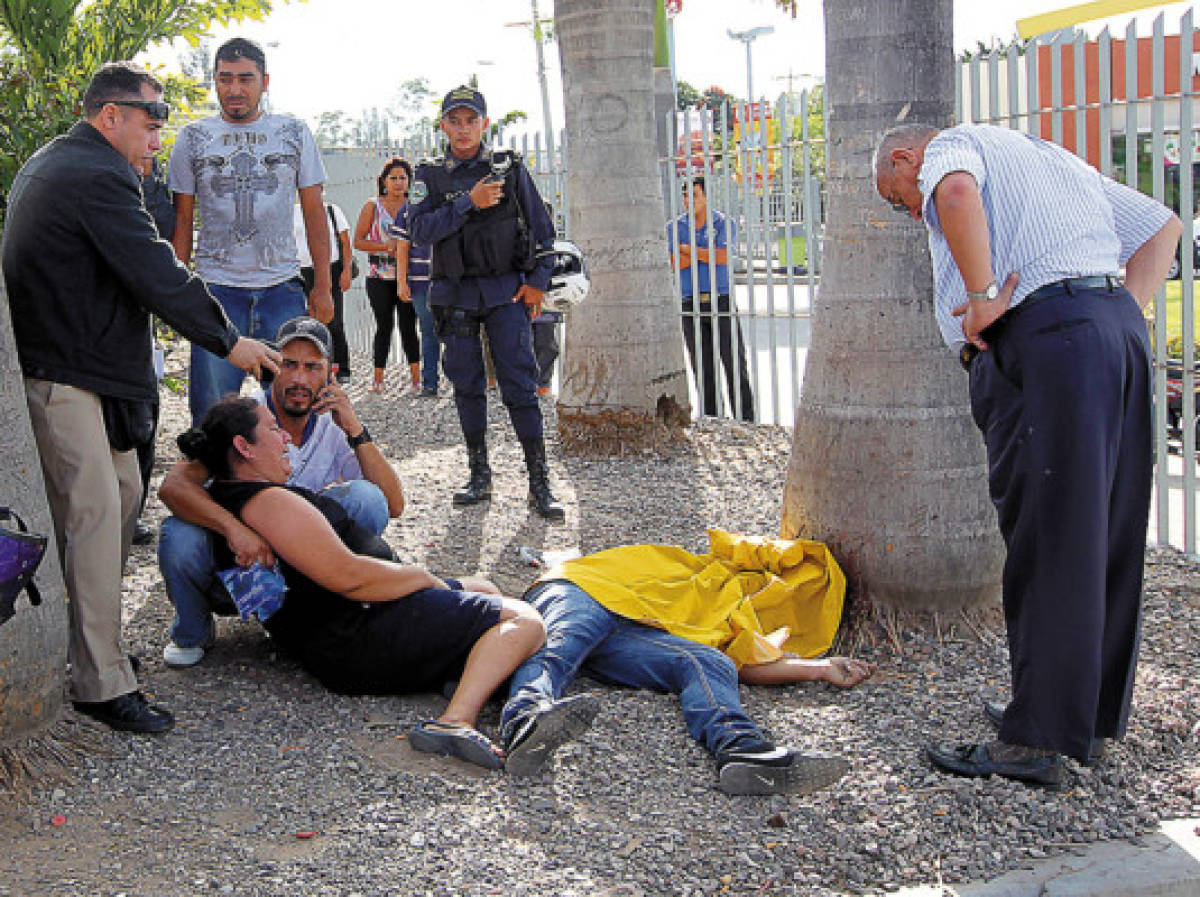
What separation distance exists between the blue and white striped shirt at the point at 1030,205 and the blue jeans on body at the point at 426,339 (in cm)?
804

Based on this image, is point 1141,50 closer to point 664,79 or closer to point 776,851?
point 776,851

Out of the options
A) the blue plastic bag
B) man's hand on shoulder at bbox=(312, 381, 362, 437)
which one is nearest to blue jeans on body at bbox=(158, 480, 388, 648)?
the blue plastic bag

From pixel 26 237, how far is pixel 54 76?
4.11 metres

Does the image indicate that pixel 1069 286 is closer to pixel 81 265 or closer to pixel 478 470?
pixel 81 265

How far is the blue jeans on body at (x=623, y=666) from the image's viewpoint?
13.6 feet

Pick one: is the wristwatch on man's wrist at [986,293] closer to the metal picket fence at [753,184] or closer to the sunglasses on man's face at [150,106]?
the sunglasses on man's face at [150,106]

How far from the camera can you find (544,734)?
3885 millimetres

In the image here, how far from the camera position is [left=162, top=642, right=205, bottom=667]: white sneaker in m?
4.78

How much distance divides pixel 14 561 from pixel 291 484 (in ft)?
6.61

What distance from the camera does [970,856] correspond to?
365cm

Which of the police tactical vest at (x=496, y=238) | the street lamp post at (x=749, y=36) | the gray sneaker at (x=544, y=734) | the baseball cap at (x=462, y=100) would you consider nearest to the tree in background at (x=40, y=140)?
the gray sneaker at (x=544, y=734)

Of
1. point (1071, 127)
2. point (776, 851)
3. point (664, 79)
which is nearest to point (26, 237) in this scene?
point (776, 851)

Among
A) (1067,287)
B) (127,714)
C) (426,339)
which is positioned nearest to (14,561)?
(127,714)

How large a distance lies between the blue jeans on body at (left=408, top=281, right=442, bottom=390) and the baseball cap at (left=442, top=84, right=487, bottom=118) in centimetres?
470
